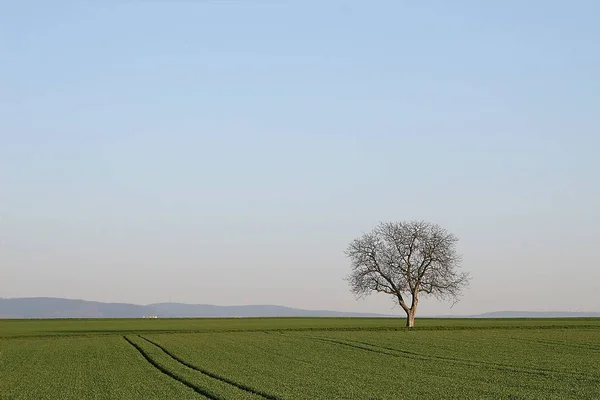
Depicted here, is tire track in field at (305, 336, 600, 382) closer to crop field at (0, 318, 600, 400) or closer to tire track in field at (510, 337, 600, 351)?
crop field at (0, 318, 600, 400)

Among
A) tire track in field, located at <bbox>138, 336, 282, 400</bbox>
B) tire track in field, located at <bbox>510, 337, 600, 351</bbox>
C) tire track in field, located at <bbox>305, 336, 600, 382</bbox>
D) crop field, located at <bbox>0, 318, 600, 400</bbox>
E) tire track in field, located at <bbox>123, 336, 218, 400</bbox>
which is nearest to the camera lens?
tire track in field, located at <bbox>138, 336, 282, 400</bbox>

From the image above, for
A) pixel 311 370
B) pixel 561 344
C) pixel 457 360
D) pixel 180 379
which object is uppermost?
pixel 561 344

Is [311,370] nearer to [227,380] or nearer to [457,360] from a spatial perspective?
[227,380]

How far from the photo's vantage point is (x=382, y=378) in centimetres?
3191

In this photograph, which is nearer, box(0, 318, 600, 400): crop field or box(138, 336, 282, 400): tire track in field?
box(138, 336, 282, 400): tire track in field

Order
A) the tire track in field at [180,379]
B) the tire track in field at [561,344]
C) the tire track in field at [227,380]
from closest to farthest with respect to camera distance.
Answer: the tire track in field at [227,380], the tire track in field at [180,379], the tire track in field at [561,344]

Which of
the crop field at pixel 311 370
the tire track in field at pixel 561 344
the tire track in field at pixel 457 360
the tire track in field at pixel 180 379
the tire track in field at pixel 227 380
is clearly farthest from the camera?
the tire track in field at pixel 561 344

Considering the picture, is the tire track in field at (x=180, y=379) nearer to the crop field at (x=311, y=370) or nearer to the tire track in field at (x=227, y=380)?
the crop field at (x=311, y=370)

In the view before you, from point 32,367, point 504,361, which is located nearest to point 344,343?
point 504,361

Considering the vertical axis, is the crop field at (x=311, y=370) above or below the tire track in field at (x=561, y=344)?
below

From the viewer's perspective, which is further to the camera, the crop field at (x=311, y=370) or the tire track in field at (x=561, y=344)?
the tire track in field at (x=561, y=344)

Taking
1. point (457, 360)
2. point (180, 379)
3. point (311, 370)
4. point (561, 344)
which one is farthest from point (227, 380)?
point (561, 344)

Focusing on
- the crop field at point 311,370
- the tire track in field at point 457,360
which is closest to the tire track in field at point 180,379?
the crop field at point 311,370

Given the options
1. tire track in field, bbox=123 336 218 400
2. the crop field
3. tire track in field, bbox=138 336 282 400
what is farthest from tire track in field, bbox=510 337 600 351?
tire track in field, bbox=123 336 218 400
